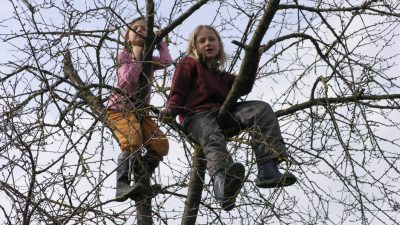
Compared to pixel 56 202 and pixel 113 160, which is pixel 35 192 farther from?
pixel 113 160

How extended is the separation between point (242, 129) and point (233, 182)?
74cm

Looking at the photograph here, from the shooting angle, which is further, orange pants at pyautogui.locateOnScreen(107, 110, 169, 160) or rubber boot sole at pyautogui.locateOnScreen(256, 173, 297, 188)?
orange pants at pyautogui.locateOnScreen(107, 110, 169, 160)

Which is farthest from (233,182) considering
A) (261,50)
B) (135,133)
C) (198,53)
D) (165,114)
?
(198,53)

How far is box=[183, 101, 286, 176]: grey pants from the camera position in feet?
18.0

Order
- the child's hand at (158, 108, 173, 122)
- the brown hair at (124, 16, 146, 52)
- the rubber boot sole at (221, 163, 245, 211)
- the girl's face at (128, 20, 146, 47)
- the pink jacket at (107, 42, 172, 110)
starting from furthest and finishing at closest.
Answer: the girl's face at (128, 20, 146, 47)
the brown hair at (124, 16, 146, 52)
the child's hand at (158, 108, 173, 122)
the pink jacket at (107, 42, 172, 110)
the rubber boot sole at (221, 163, 245, 211)

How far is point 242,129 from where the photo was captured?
592 centimetres

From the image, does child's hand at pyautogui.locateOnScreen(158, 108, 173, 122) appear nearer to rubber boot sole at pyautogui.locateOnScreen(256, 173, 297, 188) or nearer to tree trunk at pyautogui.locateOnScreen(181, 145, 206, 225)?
tree trunk at pyautogui.locateOnScreen(181, 145, 206, 225)

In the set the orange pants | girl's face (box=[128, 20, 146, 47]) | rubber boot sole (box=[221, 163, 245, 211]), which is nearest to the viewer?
rubber boot sole (box=[221, 163, 245, 211])

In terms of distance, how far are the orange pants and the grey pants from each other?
0.91ft

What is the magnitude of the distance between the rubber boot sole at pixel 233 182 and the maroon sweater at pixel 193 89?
775mm

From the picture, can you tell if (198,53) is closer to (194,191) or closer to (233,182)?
(194,191)

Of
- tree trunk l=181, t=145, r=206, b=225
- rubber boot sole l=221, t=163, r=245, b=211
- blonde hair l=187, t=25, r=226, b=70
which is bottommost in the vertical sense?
rubber boot sole l=221, t=163, r=245, b=211

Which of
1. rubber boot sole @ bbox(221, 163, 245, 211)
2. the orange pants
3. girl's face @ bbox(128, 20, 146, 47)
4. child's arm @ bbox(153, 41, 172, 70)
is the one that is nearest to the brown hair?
girl's face @ bbox(128, 20, 146, 47)

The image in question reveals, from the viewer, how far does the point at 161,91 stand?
6.35 metres
